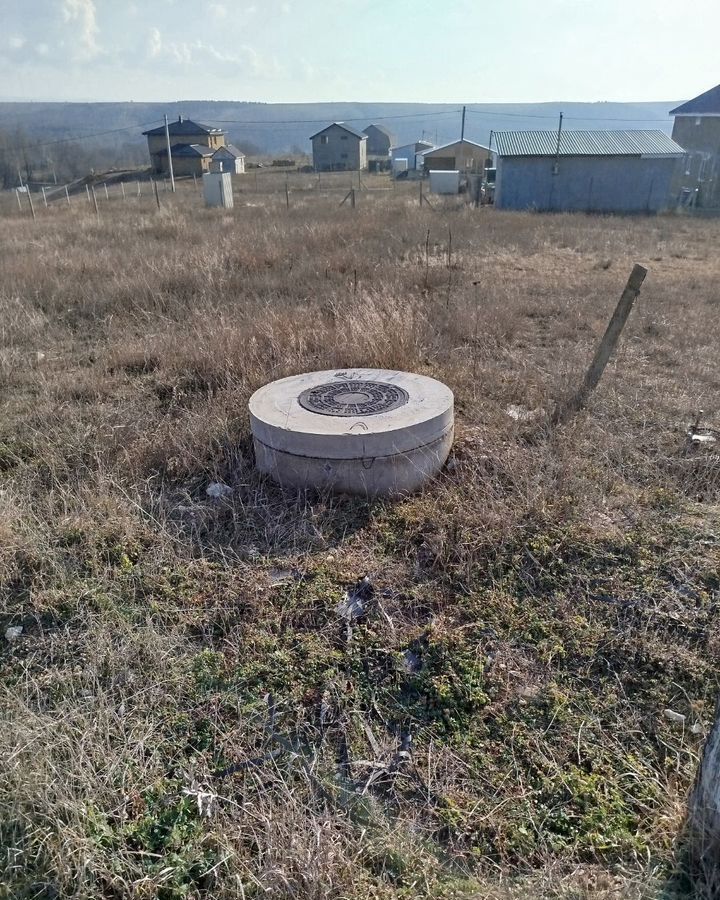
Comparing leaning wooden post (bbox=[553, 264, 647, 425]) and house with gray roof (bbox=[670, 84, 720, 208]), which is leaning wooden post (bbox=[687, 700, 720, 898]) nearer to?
leaning wooden post (bbox=[553, 264, 647, 425])

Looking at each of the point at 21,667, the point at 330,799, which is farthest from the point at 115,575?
the point at 330,799

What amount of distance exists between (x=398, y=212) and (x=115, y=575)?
57.2 feet

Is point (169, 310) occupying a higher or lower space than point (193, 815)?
higher

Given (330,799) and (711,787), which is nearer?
(711,787)

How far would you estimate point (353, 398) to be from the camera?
4590 mm

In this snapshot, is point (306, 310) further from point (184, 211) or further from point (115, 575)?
point (184, 211)

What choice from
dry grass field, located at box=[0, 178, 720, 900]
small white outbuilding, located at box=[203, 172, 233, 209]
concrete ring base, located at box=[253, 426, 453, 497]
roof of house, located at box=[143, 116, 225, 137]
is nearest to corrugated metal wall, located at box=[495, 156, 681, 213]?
small white outbuilding, located at box=[203, 172, 233, 209]

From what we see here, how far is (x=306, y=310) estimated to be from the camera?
293 inches

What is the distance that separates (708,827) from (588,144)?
27052 mm

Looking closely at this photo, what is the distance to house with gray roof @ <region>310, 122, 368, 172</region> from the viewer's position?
5975 cm

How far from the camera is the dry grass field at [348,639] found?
217cm

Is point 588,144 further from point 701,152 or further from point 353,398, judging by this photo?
point 353,398

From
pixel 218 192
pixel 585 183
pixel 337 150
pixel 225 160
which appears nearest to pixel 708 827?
pixel 218 192

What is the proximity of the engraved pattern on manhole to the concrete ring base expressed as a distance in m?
0.42
